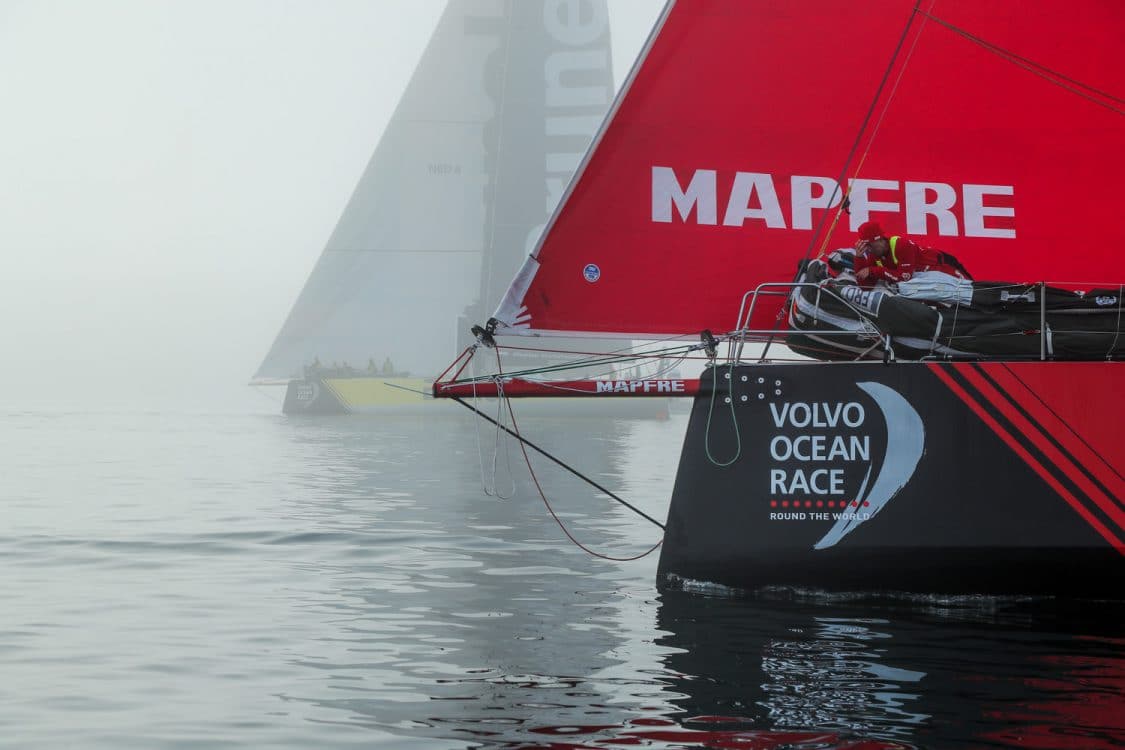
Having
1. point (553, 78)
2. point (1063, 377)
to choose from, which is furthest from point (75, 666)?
point (553, 78)

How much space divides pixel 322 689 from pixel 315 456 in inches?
678

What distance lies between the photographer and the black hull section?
21.5 feet

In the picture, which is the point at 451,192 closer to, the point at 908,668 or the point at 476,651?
the point at 476,651

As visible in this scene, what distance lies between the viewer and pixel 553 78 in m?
37.8

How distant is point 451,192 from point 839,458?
113 feet

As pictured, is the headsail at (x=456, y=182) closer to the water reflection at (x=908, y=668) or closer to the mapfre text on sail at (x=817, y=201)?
the mapfre text on sail at (x=817, y=201)

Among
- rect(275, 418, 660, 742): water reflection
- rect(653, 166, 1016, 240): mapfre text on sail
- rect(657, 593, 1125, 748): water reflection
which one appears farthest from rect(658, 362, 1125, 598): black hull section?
rect(653, 166, 1016, 240): mapfre text on sail

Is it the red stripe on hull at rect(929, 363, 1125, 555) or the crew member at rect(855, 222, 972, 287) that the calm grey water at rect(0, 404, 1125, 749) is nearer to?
the red stripe on hull at rect(929, 363, 1125, 555)

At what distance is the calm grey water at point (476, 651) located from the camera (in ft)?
15.1

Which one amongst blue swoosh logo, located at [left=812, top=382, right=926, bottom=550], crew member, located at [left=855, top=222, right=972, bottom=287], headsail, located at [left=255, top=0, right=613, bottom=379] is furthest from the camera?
headsail, located at [left=255, top=0, right=613, bottom=379]

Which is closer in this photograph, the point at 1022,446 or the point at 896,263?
the point at 1022,446

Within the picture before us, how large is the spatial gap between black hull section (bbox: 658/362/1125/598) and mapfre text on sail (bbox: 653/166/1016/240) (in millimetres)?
1607

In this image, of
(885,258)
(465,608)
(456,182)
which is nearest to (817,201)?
(885,258)

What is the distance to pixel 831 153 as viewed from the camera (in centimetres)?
838
